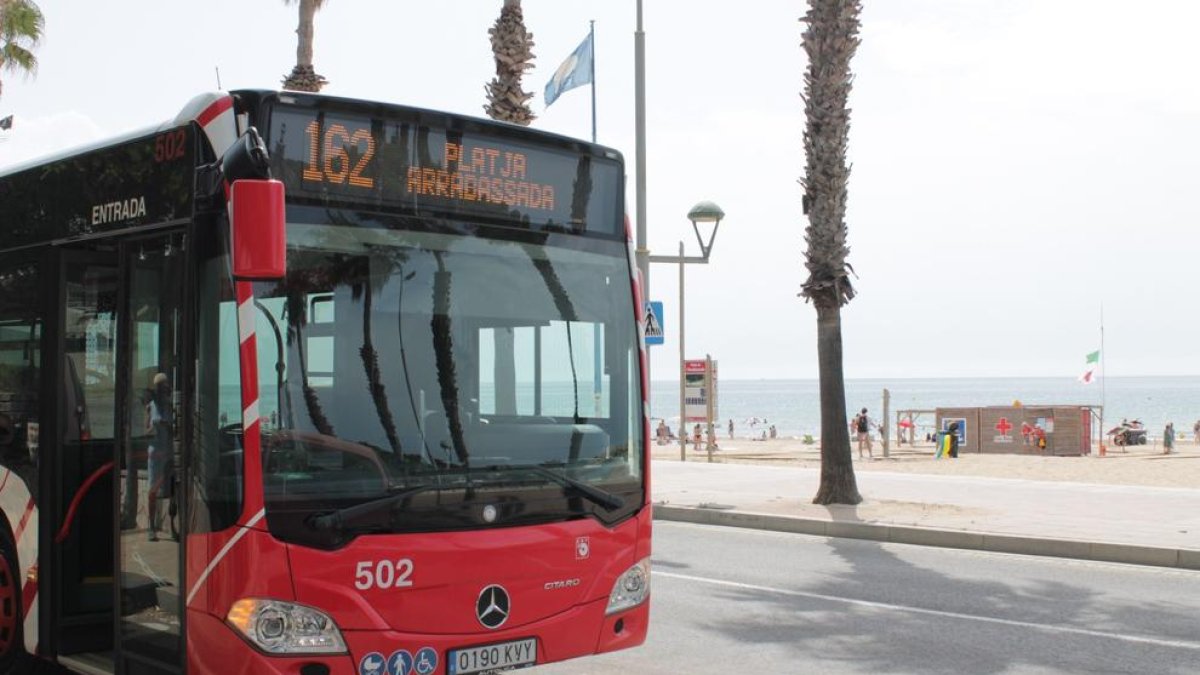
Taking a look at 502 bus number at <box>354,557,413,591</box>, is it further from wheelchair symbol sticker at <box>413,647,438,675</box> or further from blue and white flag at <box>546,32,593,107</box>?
blue and white flag at <box>546,32,593,107</box>

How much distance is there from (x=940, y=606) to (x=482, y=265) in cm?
574

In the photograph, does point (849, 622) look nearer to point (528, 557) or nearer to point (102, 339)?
point (528, 557)

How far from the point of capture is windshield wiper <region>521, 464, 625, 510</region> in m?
6.03

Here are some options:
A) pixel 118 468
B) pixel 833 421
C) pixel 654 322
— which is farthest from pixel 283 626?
pixel 654 322

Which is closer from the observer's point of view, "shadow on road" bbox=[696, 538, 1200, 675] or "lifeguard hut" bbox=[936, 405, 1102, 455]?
"shadow on road" bbox=[696, 538, 1200, 675]

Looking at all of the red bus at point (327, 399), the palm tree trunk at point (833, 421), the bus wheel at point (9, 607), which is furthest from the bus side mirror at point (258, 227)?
the palm tree trunk at point (833, 421)

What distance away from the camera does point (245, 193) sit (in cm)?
495

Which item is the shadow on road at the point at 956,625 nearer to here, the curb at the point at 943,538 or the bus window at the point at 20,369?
the curb at the point at 943,538

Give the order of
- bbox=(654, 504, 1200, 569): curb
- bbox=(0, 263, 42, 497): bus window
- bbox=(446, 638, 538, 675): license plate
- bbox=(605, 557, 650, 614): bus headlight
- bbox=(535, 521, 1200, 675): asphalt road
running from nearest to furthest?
1. bbox=(446, 638, 538, 675): license plate
2. bbox=(605, 557, 650, 614): bus headlight
3. bbox=(0, 263, 42, 497): bus window
4. bbox=(535, 521, 1200, 675): asphalt road
5. bbox=(654, 504, 1200, 569): curb

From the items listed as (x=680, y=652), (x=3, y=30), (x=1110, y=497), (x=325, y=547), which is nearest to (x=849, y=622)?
(x=680, y=652)

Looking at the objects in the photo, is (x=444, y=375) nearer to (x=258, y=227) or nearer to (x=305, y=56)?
(x=258, y=227)

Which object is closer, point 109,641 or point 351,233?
point 351,233

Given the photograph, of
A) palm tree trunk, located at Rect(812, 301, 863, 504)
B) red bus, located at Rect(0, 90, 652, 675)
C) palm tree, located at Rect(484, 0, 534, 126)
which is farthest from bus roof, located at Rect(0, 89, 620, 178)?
palm tree, located at Rect(484, 0, 534, 126)

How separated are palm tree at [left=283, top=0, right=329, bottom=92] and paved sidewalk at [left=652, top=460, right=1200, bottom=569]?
10.6m
